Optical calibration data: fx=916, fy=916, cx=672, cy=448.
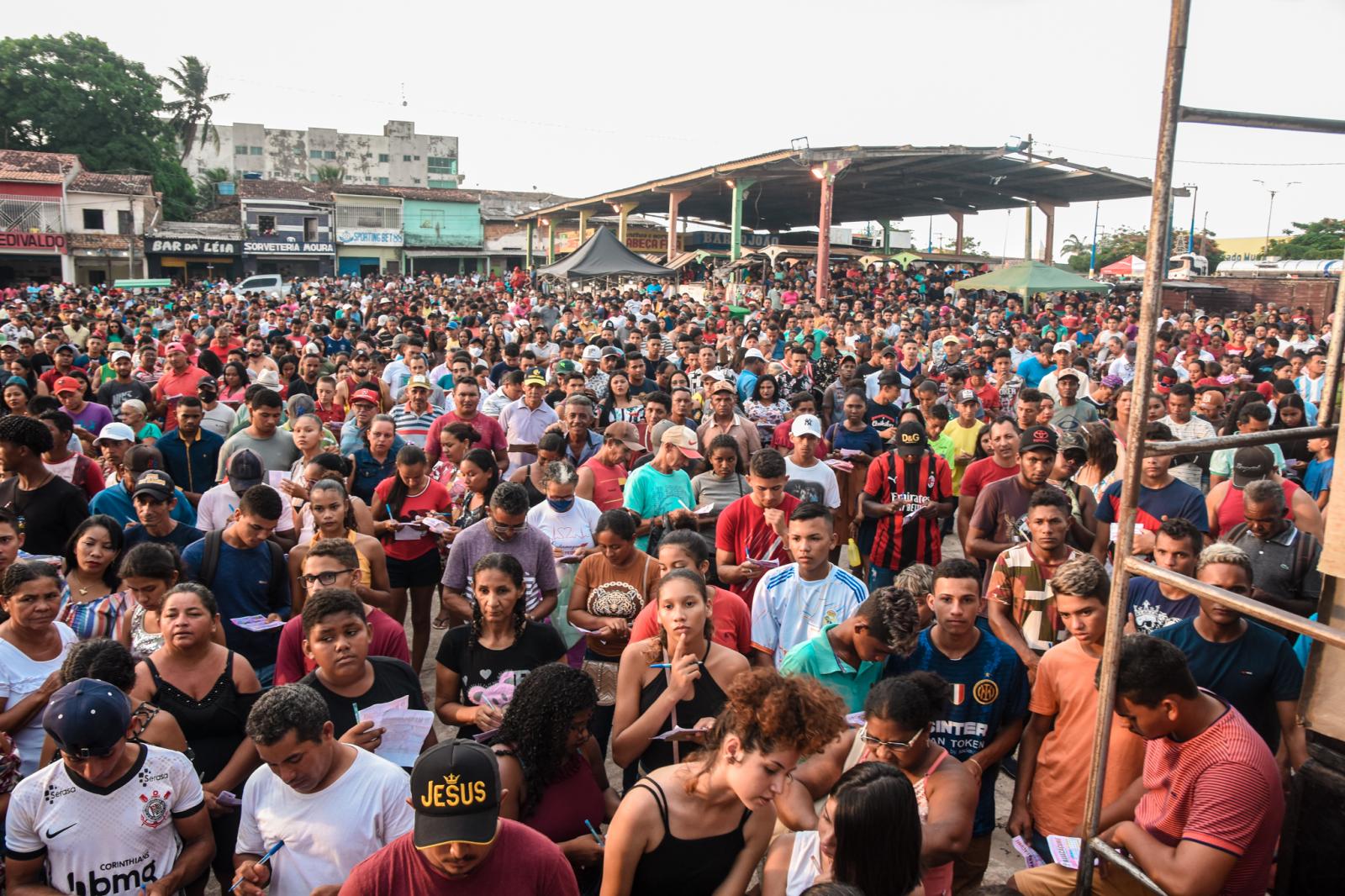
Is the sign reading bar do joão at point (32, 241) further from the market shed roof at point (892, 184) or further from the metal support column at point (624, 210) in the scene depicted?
the metal support column at point (624, 210)

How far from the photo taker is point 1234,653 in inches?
134

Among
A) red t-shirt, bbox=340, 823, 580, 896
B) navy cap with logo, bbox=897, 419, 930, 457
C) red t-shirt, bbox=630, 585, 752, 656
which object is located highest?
navy cap with logo, bbox=897, 419, 930, 457

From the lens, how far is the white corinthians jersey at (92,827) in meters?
2.81

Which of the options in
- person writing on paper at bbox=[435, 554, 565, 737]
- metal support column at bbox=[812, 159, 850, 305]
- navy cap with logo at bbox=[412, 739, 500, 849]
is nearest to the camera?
navy cap with logo at bbox=[412, 739, 500, 849]

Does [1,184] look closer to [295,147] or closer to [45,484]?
[295,147]

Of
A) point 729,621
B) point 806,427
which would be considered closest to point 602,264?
point 806,427

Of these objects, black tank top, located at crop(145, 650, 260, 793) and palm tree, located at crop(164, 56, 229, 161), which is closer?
black tank top, located at crop(145, 650, 260, 793)

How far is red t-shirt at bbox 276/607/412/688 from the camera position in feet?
12.0

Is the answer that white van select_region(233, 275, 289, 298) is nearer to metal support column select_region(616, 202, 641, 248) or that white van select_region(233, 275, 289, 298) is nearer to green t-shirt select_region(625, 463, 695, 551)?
metal support column select_region(616, 202, 641, 248)

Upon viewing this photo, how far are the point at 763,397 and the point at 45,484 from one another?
5432mm

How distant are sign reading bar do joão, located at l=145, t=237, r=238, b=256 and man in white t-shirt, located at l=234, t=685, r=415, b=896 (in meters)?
48.3

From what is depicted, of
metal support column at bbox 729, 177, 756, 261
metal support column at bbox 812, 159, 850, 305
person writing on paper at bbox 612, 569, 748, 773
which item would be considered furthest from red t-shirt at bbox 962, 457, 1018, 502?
metal support column at bbox 729, 177, 756, 261

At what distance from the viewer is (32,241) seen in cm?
3938

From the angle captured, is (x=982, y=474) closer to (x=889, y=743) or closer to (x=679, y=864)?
(x=889, y=743)
